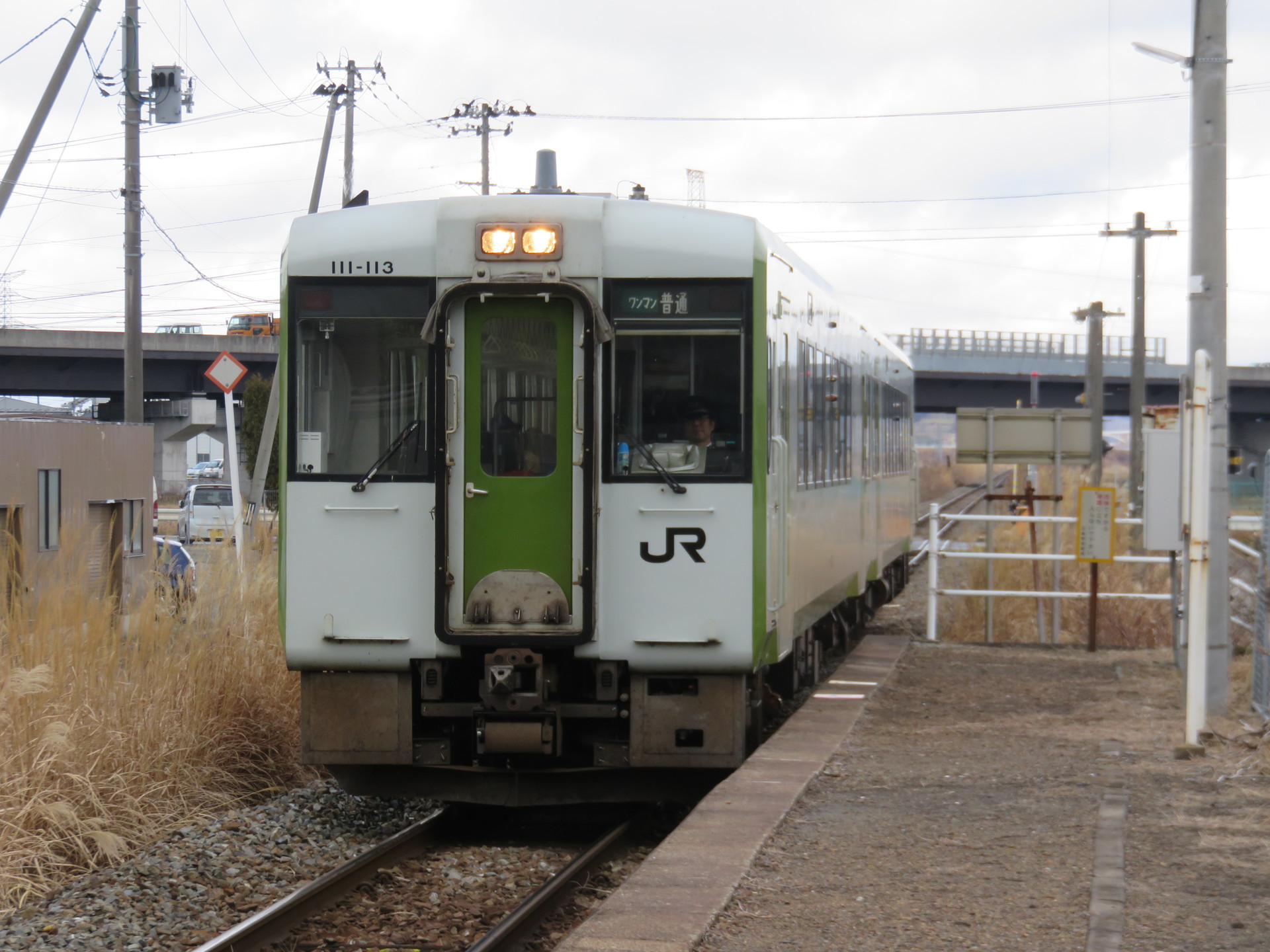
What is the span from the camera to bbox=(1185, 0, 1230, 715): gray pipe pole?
9125 mm

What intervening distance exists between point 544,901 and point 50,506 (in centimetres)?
1251

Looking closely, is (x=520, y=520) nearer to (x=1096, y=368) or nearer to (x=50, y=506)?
(x=50, y=506)

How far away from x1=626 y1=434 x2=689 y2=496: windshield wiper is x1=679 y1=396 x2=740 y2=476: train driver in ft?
0.56

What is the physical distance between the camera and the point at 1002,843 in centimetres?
607

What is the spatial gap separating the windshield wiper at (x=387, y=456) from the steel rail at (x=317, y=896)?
161 centimetres

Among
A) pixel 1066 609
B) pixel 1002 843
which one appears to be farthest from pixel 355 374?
pixel 1066 609

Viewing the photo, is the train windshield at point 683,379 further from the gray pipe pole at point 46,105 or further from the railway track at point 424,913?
the gray pipe pole at point 46,105

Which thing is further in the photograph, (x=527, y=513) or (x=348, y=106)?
(x=348, y=106)

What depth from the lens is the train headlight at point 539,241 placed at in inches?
284

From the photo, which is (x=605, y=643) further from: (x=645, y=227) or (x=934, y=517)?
(x=934, y=517)

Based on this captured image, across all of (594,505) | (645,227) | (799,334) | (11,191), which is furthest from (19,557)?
(11,191)

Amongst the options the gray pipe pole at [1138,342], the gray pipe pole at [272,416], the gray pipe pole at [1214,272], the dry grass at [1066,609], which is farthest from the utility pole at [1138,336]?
the gray pipe pole at [1214,272]

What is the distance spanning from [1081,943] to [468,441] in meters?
3.63

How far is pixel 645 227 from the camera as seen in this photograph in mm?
7332
